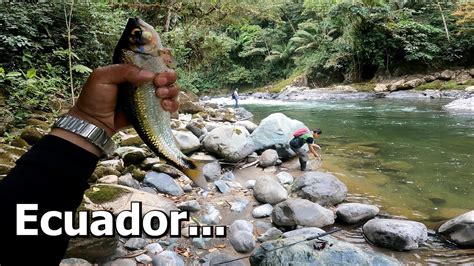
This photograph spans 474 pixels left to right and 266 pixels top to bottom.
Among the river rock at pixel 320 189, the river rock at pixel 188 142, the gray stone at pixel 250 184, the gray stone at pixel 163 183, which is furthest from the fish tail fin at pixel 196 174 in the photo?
the river rock at pixel 188 142

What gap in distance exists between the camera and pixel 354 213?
15.9ft

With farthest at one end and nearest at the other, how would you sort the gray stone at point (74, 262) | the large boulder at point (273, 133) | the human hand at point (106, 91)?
the large boulder at point (273, 133) < the gray stone at point (74, 262) < the human hand at point (106, 91)

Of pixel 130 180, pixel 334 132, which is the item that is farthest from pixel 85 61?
pixel 334 132

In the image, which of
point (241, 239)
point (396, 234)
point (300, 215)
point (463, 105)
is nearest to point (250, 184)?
point (300, 215)

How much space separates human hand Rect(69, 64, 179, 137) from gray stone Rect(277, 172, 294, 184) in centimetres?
551

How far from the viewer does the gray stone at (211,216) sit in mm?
4741

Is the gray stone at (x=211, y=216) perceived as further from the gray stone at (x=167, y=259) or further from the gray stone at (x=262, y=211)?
the gray stone at (x=167, y=259)

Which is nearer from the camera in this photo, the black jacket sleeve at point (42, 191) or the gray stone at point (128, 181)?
the black jacket sleeve at point (42, 191)

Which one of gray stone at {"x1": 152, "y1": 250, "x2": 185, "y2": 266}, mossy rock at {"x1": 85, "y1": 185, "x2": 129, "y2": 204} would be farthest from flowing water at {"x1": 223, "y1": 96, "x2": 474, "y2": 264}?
mossy rock at {"x1": 85, "y1": 185, "x2": 129, "y2": 204}

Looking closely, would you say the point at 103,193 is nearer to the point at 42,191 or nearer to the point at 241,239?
the point at 241,239

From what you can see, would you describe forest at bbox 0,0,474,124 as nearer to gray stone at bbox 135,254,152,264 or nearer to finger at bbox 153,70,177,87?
finger at bbox 153,70,177,87

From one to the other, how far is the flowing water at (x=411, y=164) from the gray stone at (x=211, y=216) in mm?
1657

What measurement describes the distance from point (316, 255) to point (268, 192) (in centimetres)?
212

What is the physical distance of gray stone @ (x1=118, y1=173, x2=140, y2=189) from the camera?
204 inches
